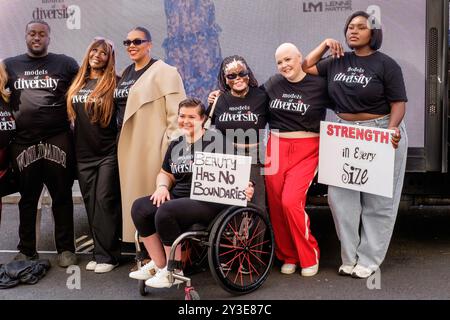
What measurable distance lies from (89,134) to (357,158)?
6.67ft

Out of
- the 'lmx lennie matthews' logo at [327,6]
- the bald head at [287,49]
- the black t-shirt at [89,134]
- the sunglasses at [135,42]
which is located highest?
the 'lmx lennie matthews' logo at [327,6]

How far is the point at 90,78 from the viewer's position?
488 cm

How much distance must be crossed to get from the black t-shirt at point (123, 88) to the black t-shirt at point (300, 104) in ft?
3.34

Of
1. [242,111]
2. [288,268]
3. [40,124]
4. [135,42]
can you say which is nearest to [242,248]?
[288,268]

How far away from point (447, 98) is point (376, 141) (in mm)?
795

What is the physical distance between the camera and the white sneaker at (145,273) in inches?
168

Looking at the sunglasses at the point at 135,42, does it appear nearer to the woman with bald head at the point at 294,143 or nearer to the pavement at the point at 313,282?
the woman with bald head at the point at 294,143

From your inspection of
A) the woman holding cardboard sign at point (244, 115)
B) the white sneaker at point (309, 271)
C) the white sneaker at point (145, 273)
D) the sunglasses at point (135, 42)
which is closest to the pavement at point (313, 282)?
the white sneaker at point (309, 271)

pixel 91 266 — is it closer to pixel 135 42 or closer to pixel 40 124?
pixel 40 124

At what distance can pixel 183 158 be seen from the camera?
4367 millimetres

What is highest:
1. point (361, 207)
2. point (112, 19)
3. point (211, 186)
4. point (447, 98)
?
point (112, 19)

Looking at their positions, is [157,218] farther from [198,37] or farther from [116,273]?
[198,37]

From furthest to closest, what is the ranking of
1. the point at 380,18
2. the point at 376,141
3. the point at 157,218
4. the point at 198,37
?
1. the point at 198,37
2. the point at 380,18
3. the point at 376,141
4. the point at 157,218
